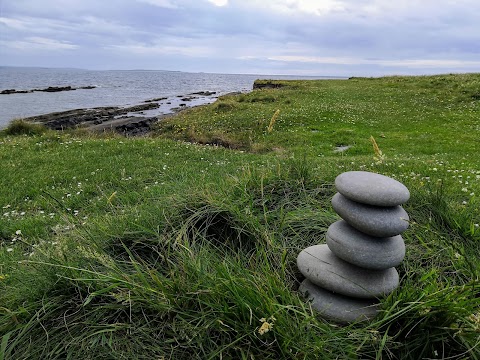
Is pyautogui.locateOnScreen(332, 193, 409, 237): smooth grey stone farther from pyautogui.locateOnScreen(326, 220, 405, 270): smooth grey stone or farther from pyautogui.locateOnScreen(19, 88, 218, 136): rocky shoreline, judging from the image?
pyautogui.locateOnScreen(19, 88, 218, 136): rocky shoreline

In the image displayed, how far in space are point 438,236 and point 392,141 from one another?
13.6 meters

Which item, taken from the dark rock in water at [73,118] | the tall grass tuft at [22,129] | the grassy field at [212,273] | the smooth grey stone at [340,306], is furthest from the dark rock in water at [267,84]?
the smooth grey stone at [340,306]

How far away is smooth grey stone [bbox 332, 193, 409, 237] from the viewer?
3.62m

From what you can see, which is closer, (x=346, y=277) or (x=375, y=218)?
(x=375, y=218)

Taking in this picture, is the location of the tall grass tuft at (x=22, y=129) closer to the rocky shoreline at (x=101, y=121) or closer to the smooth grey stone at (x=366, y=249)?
the rocky shoreline at (x=101, y=121)

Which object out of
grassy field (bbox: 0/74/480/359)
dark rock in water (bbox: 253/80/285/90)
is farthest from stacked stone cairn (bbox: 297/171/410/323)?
dark rock in water (bbox: 253/80/285/90)

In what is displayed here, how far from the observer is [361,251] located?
3.71 meters


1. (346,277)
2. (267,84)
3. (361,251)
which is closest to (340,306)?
(346,277)

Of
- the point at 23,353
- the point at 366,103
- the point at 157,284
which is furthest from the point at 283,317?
the point at 366,103

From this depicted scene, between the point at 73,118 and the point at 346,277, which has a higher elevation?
the point at 346,277

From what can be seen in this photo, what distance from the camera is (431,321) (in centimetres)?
315

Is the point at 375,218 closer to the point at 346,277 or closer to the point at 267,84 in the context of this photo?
the point at 346,277

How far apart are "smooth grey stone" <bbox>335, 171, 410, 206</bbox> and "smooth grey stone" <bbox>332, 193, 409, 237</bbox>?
11 cm

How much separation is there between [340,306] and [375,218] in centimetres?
91
